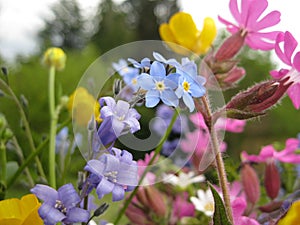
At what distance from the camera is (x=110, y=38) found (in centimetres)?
675

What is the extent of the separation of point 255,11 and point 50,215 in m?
0.17

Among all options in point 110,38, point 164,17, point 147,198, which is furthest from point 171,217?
point 164,17

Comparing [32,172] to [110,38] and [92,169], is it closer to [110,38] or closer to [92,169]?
[92,169]

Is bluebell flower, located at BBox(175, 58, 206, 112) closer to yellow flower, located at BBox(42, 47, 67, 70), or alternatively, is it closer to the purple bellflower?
the purple bellflower

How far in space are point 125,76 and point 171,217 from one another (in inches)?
5.2

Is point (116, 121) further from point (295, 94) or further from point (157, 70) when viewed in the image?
point (295, 94)

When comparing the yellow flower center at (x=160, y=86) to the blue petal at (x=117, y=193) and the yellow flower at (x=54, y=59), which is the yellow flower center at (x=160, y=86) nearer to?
the blue petal at (x=117, y=193)

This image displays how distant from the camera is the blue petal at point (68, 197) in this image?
22cm

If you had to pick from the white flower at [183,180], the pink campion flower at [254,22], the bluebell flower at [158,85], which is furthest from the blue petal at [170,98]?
the white flower at [183,180]

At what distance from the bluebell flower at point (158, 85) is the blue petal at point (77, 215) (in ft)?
0.17

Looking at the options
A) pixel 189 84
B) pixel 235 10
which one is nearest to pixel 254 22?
pixel 235 10

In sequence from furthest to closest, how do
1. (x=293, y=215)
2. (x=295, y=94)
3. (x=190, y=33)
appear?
(x=190, y=33) < (x=295, y=94) < (x=293, y=215)

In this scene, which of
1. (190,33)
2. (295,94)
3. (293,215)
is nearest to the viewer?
(293,215)

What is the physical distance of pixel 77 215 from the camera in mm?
214
